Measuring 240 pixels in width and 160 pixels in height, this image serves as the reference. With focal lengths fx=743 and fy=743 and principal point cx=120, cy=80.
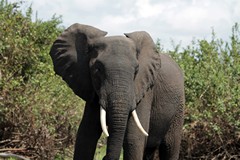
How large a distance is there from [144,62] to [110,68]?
0.82m

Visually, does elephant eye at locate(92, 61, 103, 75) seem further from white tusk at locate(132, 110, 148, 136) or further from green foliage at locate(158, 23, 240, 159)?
green foliage at locate(158, 23, 240, 159)

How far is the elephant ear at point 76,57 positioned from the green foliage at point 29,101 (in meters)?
4.01

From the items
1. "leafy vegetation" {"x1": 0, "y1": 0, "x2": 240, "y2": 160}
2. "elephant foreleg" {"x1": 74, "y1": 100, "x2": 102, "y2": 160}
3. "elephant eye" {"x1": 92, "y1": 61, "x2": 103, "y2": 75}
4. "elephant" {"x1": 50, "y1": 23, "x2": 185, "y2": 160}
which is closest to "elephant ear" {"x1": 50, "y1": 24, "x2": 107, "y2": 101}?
"elephant" {"x1": 50, "y1": 23, "x2": 185, "y2": 160}

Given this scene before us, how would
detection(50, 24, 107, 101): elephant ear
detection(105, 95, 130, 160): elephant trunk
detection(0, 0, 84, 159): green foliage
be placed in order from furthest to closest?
1. detection(0, 0, 84, 159): green foliage
2. detection(50, 24, 107, 101): elephant ear
3. detection(105, 95, 130, 160): elephant trunk

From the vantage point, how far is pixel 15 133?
12.5 m

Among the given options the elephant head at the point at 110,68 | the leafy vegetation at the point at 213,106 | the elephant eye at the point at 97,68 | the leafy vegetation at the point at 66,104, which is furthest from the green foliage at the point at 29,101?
the elephant eye at the point at 97,68

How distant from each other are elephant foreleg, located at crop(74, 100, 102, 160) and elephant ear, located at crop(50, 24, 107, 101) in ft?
0.51

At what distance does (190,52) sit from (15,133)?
4.16m

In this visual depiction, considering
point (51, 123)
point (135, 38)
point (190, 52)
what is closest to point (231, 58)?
point (190, 52)

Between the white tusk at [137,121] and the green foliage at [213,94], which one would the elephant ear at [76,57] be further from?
the green foliage at [213,94]

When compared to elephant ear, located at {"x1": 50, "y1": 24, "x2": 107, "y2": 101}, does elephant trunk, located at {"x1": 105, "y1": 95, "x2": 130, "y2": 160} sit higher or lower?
lower

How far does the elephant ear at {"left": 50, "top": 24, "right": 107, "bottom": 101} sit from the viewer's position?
806cm

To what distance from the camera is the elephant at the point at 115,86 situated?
7512 millimetres

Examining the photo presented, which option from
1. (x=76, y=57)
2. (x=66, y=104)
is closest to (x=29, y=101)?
(x=66, y=104)
